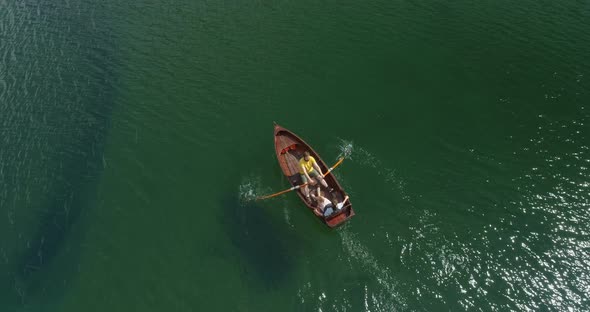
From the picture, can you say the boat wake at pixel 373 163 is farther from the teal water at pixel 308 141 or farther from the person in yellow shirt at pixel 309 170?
the person in yellow shirt at pixel 309 170

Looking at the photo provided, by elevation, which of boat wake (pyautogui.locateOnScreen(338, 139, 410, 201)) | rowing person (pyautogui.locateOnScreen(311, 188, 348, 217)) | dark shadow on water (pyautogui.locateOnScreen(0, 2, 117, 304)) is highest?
boat wake (pyautogui.locateOnScreen(338, 139, 410, 201))

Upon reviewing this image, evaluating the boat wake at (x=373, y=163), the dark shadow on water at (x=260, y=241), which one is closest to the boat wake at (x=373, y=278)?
the dark shadow on water at (x=260, y=241)

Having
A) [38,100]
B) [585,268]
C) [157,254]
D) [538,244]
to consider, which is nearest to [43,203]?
[157,254]

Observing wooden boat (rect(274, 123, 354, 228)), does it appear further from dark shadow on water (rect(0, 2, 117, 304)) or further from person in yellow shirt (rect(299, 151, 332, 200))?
dark shadow on water (rect(0, 2, 117, 304))

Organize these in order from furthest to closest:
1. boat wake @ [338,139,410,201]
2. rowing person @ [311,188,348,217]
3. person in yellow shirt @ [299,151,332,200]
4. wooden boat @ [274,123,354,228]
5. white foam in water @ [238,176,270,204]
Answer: white foam in water @ [238,176,270,204] < boat wake @ [338,139,410,201] < person in yellow shirt @ [299,151,332,200] < wooden boat @ [274,123,354,228] < rowing person @ [311,188,348,217]

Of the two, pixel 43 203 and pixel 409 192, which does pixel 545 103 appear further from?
pixel 43 203

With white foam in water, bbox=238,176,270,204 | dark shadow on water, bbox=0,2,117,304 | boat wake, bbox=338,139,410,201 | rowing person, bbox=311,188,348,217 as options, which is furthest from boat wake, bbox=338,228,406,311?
dark shadow on water, bbox=0,2,117,304
